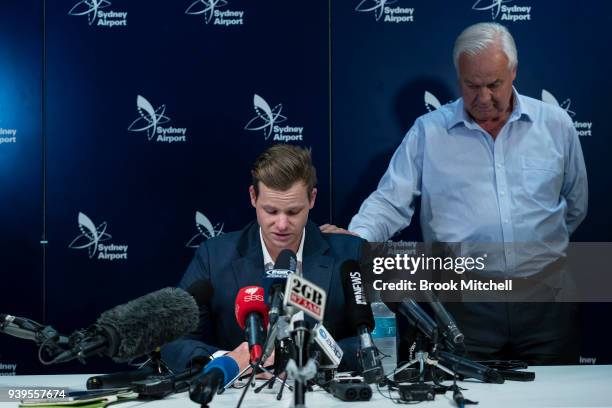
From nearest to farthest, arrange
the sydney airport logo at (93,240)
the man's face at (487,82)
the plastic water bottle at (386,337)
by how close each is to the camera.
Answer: the plastic water bottle at (386,337) → the man's face at (487,82) → the sydney airport logo at (93,240)

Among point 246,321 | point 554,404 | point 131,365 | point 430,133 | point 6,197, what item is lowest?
point 131,365

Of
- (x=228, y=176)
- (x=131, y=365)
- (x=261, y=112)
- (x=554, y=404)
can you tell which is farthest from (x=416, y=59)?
(x=554, y=404)

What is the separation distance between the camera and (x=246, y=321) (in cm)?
208

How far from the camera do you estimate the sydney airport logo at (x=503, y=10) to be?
4672mm

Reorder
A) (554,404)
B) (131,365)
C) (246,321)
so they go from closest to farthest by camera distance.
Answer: (246,321) < (554,404) < (131,365)

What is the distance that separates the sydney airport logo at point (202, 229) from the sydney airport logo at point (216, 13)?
3.51 feet

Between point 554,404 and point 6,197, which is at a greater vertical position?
point 6,197

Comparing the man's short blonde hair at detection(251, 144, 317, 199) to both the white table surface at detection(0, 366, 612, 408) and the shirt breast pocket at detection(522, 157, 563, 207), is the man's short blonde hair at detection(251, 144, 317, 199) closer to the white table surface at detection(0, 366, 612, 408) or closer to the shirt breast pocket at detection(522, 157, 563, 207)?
the white table surface at detection(0, 366, 612, 408)

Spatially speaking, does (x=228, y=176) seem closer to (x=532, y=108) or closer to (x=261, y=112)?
(x=261, y=112)

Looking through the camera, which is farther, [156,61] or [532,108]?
[156,61]

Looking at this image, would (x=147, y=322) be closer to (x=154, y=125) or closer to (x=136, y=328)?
(x=136, y=328)

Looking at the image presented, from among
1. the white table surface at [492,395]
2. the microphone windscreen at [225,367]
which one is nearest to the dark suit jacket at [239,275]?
the white table surface at [492,395]

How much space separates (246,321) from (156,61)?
2838mm

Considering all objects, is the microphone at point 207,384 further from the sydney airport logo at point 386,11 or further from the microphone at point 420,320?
the sydney airport logo at point 386,11
